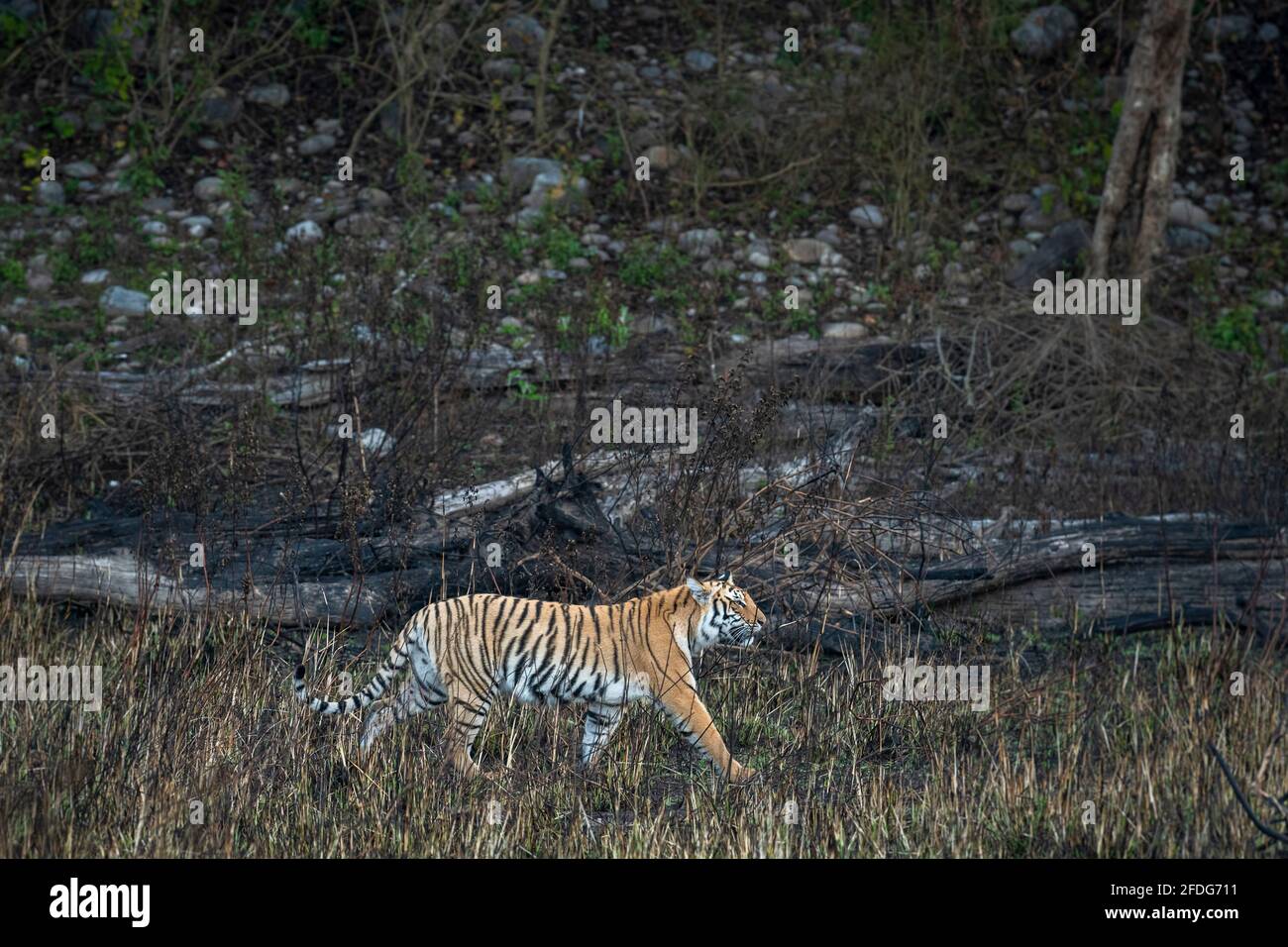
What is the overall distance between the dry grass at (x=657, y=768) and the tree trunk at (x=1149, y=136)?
613cm

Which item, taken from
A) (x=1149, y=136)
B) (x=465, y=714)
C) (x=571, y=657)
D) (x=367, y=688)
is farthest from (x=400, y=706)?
(x=1149, y=136)

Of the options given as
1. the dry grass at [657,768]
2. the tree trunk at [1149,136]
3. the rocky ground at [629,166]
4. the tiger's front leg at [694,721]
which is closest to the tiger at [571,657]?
the tiger's front leg at [694,721]

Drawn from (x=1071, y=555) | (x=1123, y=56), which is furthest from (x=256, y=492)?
(x=1123, y=56)

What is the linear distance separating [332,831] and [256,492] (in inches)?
133

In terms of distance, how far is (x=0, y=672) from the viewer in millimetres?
6520

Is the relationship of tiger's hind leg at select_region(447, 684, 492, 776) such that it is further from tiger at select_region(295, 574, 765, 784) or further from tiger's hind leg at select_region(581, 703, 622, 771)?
tiger's hind leg at select_region(581, 703, 622, 771)

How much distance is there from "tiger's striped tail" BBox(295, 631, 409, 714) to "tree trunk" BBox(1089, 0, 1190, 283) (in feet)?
25.8

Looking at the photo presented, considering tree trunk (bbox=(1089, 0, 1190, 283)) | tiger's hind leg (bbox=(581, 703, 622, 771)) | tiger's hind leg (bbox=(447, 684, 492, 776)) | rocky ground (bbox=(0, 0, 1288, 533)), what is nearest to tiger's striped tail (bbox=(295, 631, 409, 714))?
tiger's hind leg (bbox=(447, 684, 492, 776))

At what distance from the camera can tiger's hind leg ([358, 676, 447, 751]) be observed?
19.6ft

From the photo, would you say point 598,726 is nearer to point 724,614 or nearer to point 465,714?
point 465,714

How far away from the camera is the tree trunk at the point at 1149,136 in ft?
39.2

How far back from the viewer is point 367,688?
590 cm

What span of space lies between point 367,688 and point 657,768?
118cm

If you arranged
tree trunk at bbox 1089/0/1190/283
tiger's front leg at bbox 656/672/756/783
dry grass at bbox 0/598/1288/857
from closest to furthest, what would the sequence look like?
dry grass at bbox 0/598/1288/857 → tiger's front leg at bbox 656/672/756/783 → tree trunk at bbox 1089/0/1190/283
